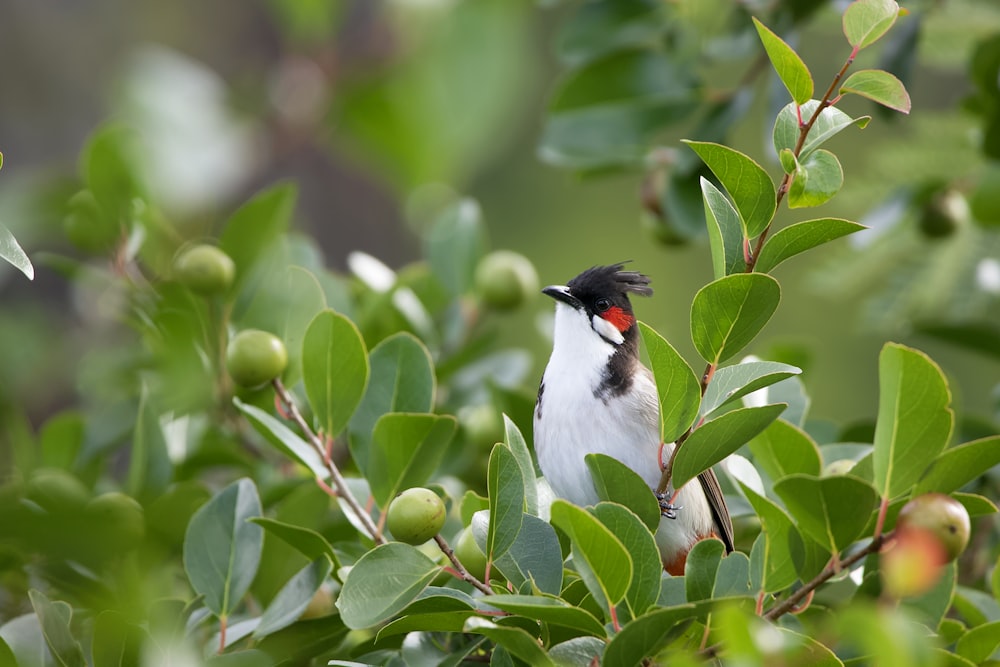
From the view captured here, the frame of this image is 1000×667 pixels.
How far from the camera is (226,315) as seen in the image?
6.10 feet

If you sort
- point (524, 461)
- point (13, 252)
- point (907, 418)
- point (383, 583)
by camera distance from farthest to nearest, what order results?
point (524, 461), point (383, 583), point (907, 418), point (13, 252)

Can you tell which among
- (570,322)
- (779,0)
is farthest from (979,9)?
(570,322)

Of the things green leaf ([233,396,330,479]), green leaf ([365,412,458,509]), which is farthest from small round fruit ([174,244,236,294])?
green leaf ([365,412,458,509])

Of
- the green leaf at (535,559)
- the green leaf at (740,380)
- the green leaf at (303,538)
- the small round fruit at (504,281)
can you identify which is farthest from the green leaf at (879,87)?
the small round fruit at (504,281)

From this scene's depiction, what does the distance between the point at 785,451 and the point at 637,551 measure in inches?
14.2

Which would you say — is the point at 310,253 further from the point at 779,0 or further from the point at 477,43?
the point at 779,0

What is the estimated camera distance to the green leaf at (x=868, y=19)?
1089mm

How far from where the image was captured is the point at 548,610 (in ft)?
3.63

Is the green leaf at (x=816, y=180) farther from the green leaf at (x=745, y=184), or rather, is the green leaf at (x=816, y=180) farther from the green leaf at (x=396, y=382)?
the green leaf at (x=396, y=382)

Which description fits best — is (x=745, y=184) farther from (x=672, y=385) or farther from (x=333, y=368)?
(x=333, y=368)

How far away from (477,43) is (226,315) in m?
0.85

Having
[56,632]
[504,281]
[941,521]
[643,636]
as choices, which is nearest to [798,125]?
[941,521]

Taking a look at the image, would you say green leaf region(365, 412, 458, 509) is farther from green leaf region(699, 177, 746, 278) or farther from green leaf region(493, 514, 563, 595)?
green leaf region(699, 177, 746, 278)

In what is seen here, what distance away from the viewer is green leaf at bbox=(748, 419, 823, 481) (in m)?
1.41
